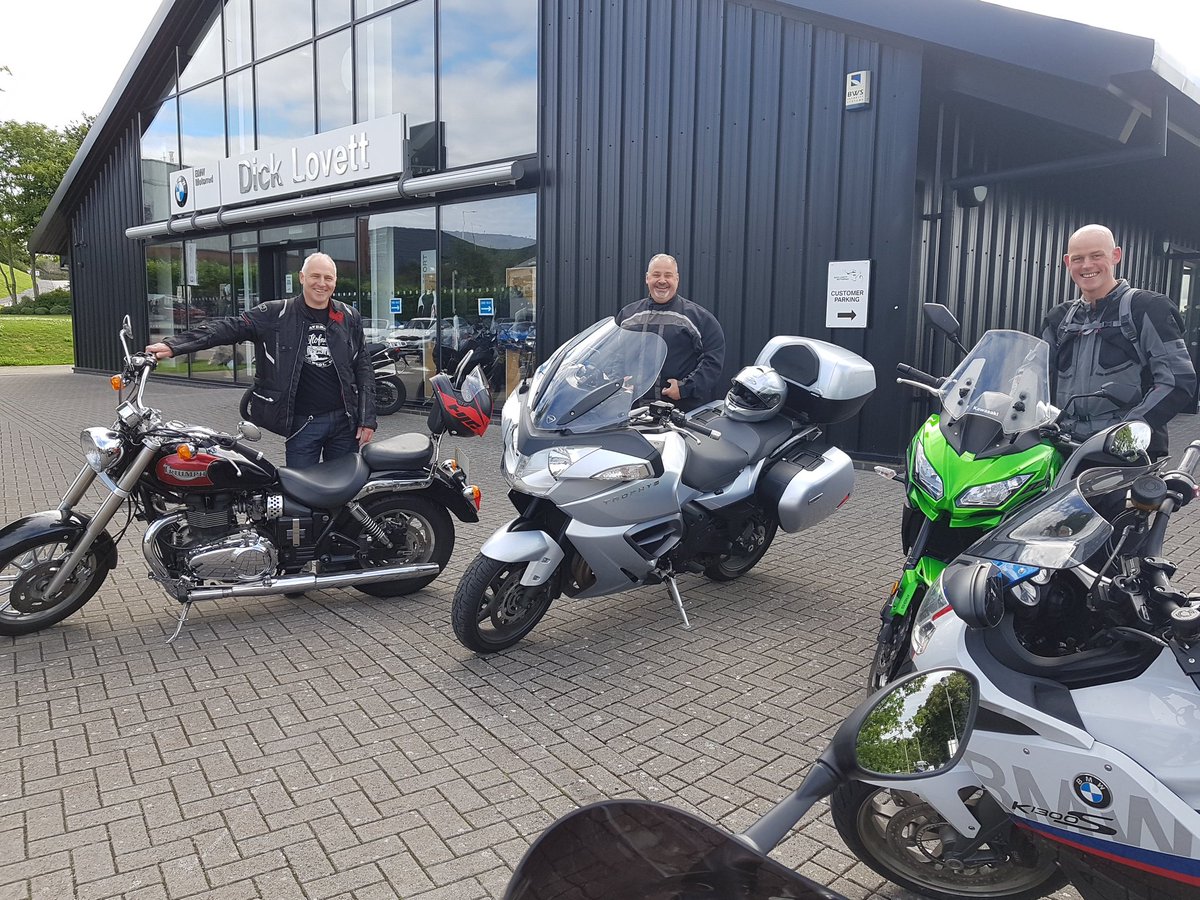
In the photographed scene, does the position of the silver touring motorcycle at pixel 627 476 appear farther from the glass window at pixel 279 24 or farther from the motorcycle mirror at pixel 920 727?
the glass window at pixel 279 24

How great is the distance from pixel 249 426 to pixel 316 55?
40.8 feet

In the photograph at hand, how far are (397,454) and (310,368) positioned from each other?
85 centimetres

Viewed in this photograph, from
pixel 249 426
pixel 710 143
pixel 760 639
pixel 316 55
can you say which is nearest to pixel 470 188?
pixel 710 143

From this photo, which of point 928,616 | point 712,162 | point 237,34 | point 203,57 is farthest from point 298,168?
point 928,616

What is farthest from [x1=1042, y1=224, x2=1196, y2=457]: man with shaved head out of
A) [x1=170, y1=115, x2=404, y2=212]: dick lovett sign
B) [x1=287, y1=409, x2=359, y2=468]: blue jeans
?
[x1=170, y1=115, x2=404, y2=212]: dick lovett sign

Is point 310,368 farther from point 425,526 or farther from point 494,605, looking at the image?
point 494,605

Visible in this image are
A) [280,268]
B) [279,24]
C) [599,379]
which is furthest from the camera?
[280,268]

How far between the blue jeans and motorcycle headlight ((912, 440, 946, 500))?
3.20 metres

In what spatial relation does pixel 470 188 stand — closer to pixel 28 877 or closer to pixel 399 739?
pixel 399 739

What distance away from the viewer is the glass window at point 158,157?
723 inches

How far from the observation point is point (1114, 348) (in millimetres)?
3861

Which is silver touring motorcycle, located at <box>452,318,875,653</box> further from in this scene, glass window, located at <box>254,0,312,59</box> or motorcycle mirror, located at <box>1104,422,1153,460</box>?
glass window, located at <box>254,0,312,59</box>

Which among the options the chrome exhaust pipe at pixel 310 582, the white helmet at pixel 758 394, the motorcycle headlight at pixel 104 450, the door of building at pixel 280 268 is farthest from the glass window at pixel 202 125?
the white helmet at pixel 758 394

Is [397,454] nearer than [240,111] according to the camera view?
Yes
